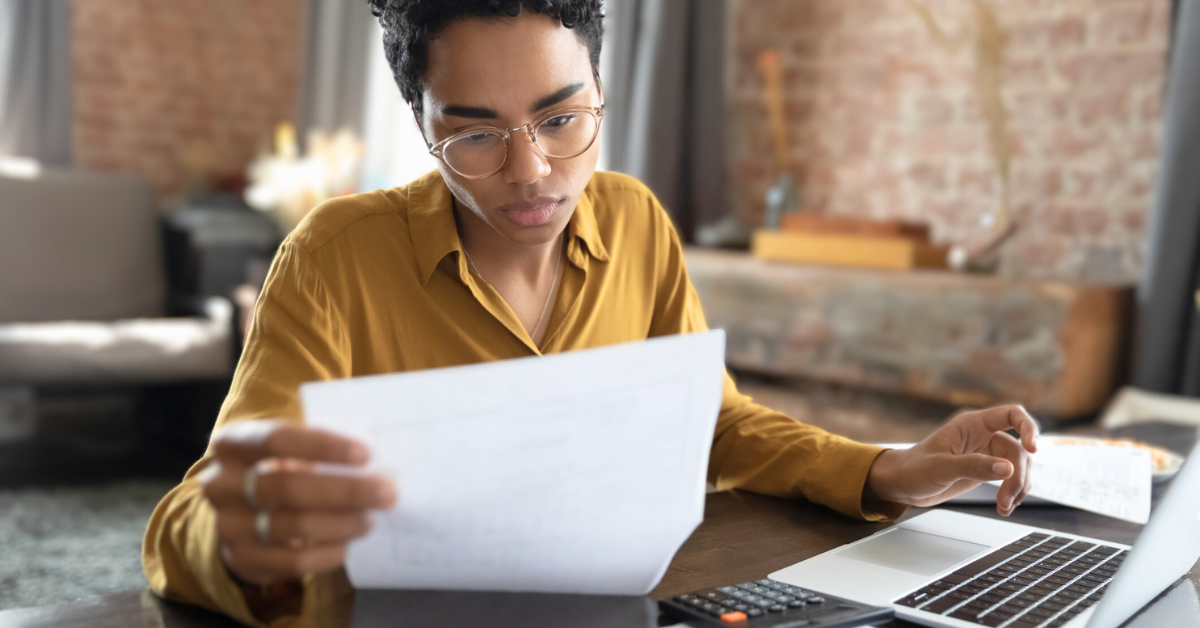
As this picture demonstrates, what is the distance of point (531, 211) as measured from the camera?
3.02 feet

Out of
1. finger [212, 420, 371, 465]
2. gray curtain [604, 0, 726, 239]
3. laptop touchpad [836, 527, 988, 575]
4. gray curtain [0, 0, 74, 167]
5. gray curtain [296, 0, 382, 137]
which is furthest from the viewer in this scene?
gray curtain [296, 0, 382, 137]

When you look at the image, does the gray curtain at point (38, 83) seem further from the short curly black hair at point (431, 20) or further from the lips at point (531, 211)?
the lips at point (531, 211)

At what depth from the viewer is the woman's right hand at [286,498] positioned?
1.74 feet

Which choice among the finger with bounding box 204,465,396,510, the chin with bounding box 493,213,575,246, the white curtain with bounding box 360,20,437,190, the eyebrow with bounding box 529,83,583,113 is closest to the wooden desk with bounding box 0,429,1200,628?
the finger with bounding box 204,465,396,510

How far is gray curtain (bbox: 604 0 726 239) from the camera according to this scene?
3393mm

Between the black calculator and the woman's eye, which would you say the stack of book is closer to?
the woman's eye

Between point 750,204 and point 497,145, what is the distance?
2801 millimetres

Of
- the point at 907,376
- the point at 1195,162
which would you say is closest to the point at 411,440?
the point at 907,376

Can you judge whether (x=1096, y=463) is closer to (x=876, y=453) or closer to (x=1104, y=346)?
(x=876, y=453)

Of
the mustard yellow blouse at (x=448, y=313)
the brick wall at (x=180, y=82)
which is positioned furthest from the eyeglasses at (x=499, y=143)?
the brick wall at (x=180, y=82)

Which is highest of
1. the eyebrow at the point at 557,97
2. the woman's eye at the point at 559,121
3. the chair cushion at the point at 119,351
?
the eyebrow at the point at 557,97

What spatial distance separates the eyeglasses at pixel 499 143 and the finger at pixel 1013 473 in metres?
0.47

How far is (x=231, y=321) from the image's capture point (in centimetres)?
318

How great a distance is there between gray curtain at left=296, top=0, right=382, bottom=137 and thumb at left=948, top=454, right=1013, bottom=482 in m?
3.79
